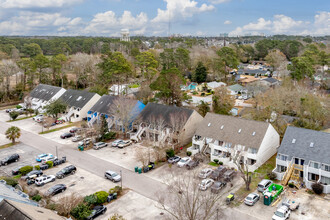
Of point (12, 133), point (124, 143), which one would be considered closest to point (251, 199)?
point (124, 143)

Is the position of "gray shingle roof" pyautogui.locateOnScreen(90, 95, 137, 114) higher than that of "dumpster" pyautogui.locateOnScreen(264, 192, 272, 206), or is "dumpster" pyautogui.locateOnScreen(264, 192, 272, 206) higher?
"gray shingle roof" pyautogui.locateOnScreen(90, 95, 137, 114)

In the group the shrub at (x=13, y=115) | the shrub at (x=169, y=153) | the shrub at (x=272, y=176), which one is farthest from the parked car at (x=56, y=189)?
the shrub at (x=13, y=115)

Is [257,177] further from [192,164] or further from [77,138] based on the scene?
[77,138]

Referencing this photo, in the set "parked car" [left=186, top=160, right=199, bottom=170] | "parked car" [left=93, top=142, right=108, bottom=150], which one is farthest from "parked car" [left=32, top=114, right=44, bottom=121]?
"parked car" [left=186, top=160, right=199, bottom=170]

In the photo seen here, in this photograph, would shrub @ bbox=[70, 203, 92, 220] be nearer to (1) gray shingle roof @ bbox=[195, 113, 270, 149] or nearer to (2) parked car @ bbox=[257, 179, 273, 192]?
(2) parked car @ bbox=[257, 179, 273, 192]

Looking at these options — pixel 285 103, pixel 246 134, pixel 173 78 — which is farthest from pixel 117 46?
pixel 246 134

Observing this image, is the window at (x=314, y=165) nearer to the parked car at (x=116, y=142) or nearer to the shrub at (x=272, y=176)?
the shrub at (x=272, y=176)
